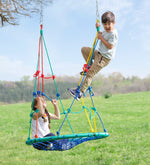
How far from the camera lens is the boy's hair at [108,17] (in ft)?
10.1

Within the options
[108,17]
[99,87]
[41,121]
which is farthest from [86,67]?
[99,87]

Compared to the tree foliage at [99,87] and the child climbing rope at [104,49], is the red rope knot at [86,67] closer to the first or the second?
the child climbing rope at [104,49]

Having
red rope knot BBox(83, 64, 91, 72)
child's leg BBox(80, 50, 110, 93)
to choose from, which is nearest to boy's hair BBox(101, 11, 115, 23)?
child's leg BBox(80, 50, 110, 93)

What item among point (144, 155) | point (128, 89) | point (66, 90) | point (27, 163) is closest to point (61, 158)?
point (27, 163)

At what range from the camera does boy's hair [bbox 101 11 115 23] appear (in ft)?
10.1

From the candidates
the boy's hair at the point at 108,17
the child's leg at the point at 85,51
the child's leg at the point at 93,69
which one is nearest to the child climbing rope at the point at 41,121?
the child's leg at the point at 93,69

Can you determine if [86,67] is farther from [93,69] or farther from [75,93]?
[75,93]

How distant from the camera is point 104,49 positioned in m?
3.20

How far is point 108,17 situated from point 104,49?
410 millimetres

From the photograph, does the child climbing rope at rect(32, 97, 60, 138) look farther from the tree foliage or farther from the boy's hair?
the tree foliage

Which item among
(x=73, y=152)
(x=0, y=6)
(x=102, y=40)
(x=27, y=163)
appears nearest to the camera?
(x=102, y=40)

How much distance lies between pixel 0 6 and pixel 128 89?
58.7 feet

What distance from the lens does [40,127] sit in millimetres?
3432

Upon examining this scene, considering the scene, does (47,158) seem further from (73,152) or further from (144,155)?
(144,155)
